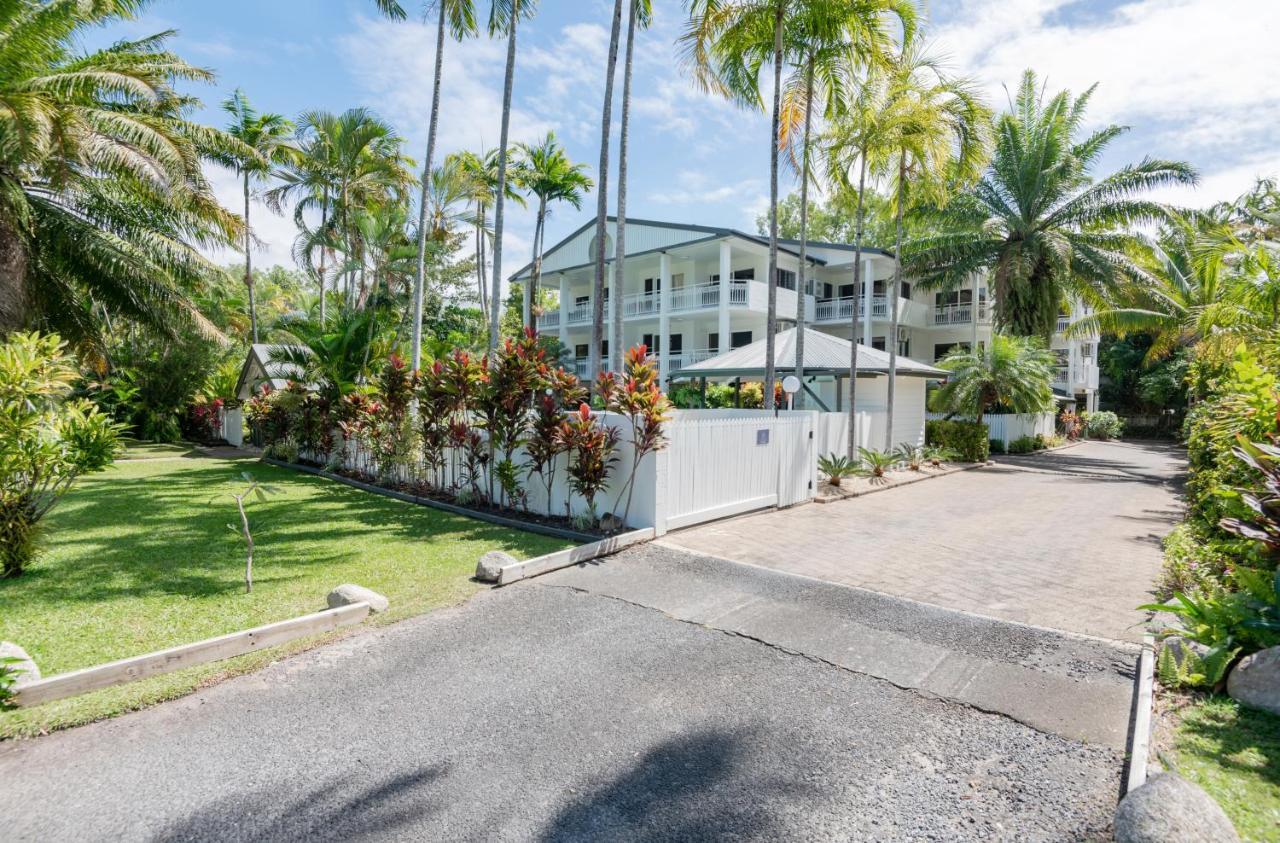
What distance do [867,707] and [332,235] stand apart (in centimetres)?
2940

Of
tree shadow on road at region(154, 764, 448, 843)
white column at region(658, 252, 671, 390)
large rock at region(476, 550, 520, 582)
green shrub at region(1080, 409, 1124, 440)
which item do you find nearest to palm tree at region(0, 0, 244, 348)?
large rock at region(476, 550, 520, 582)

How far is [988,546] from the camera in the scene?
26.0 feet

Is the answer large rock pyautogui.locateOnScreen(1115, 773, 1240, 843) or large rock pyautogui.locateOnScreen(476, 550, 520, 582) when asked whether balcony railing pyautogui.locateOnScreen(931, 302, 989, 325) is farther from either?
large rock pyautogui.locateOnScreen(1115, 773, 1240, 843)

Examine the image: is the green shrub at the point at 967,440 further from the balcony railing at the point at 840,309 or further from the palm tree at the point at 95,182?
the palm tree at the point at 95,182

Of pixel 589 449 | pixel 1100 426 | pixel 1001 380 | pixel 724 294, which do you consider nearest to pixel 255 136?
pixel 724 294

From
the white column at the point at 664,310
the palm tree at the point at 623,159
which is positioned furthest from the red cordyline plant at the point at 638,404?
the white column at the point at 664,310

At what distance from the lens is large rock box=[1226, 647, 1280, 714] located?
11.2 ft

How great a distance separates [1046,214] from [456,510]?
2414cm

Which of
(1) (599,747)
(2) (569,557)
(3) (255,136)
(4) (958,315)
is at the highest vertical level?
(3) (255,136)

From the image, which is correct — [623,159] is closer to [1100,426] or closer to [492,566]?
[492,566]

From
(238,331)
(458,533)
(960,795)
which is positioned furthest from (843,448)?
(238,331)

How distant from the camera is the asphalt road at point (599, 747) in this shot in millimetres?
2771

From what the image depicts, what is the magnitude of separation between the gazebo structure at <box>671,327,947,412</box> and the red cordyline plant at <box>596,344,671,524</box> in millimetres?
9366

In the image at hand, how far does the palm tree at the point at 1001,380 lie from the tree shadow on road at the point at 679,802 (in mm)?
17742
